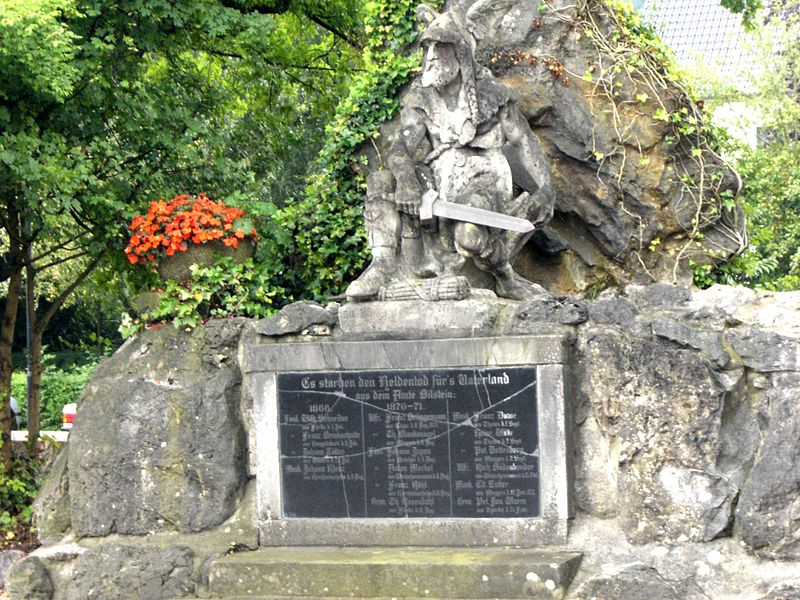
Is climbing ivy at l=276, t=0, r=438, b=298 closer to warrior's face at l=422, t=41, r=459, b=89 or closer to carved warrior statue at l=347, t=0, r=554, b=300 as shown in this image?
carved warrior statue at l=347, t=0, r=554, b=300

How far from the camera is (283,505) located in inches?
329

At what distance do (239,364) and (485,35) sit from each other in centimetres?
363

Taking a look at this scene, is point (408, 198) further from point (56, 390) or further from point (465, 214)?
point (56, 390)

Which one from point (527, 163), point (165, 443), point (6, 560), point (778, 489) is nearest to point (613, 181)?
point (527, 163)

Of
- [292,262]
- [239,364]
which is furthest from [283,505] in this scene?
[292,262]

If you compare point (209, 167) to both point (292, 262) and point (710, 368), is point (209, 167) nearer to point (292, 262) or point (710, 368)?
point (292, 262)

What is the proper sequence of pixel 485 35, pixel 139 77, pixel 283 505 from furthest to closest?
pixel 139 77
pixel 485 35
pixel 283 505

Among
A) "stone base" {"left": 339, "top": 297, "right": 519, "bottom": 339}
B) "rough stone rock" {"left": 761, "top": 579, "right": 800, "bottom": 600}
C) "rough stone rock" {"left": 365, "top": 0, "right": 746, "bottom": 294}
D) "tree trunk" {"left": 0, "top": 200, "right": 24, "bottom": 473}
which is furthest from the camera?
"tree trunk" {"left": 0, "top": 200, "right": 24, "bottom": 473}

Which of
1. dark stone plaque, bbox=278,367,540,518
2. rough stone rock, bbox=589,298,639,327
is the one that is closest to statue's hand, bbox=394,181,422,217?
dark stone plaque, bbox=278,367,540,518

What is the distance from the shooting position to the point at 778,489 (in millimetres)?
7516

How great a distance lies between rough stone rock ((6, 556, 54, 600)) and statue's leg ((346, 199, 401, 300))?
9.47 ft

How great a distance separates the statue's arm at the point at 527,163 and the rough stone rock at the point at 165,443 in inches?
87.7

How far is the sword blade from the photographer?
834 cm

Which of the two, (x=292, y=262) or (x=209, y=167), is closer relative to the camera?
(x=292, y=262)
